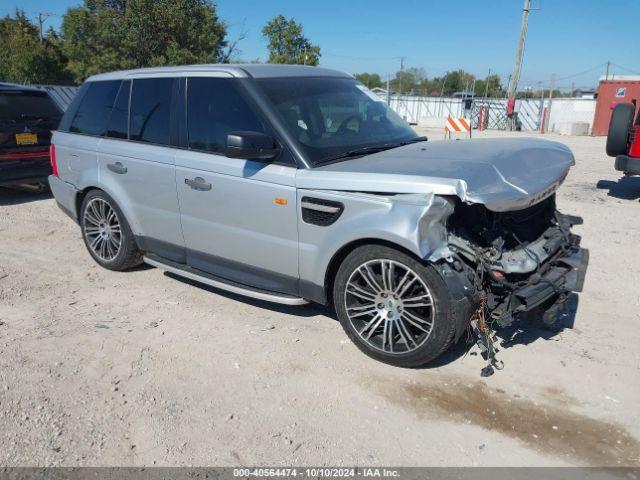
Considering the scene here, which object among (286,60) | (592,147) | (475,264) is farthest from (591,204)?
(286,60)

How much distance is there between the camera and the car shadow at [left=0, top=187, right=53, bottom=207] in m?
8.77

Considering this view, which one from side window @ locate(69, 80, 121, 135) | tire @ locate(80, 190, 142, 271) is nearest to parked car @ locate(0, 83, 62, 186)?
side window @ locate(69, 80, 121, 135)

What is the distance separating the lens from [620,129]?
8.60m

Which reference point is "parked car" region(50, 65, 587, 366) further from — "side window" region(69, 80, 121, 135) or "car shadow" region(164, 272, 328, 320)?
"car shadow" region(164, 272, 328, 320)

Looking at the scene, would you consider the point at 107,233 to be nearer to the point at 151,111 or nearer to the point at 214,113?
the point at 151,111

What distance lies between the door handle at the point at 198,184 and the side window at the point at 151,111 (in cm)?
48

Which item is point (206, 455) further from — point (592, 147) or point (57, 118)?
point (592, 147)

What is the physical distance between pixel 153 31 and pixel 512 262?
63.0 ft

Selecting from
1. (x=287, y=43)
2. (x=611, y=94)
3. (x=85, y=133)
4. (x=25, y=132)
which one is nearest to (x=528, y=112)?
(x=611, y=94)

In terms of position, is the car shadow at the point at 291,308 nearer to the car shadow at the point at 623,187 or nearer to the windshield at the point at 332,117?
the windshield at the point at 332,117

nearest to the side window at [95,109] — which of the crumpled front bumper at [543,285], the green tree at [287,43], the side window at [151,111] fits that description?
the side window at [151,111]

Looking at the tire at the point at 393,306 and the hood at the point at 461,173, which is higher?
the hood at the point at 461,173

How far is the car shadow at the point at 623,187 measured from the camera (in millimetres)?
9133

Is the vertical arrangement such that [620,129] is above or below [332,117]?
below
